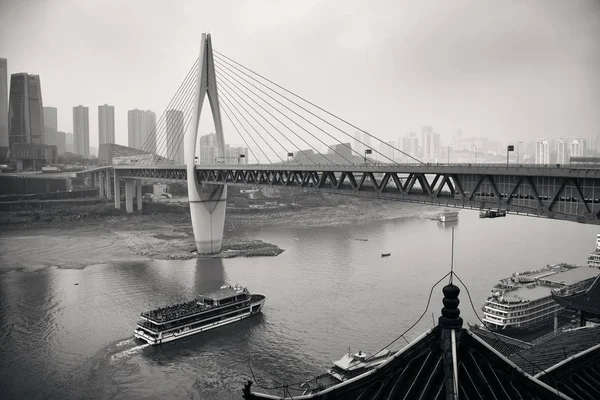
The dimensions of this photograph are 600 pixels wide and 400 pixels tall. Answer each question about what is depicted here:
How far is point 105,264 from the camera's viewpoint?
38.0 feet

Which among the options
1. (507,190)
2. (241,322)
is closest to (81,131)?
(241,322)

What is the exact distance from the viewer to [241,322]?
303 inches

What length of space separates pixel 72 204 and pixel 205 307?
41.8 feet

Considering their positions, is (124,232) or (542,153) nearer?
(542,153)

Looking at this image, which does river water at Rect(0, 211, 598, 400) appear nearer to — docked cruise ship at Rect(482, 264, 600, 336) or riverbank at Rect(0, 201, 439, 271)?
docked cruise ship at Rect(482, 264, 600, 336)

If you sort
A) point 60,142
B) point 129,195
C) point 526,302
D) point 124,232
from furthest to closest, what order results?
point 129,195
point 60,142
point 124,232
point 526,302

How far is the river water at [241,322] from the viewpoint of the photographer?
18.9 feet

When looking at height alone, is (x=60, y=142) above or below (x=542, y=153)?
above

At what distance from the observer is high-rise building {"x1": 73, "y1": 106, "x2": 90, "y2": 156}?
72.3 ft

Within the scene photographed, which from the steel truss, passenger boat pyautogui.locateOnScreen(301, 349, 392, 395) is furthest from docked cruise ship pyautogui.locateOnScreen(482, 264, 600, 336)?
passenger boat pyautogui.locateOnScreen(301, 349, 392, 395)

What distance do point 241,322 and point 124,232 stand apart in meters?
9.90

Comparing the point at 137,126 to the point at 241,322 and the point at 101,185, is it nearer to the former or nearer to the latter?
the point at 101,185

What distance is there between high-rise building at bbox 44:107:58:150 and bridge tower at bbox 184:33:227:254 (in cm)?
402

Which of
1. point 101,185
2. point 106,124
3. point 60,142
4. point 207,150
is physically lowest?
point 101,185
